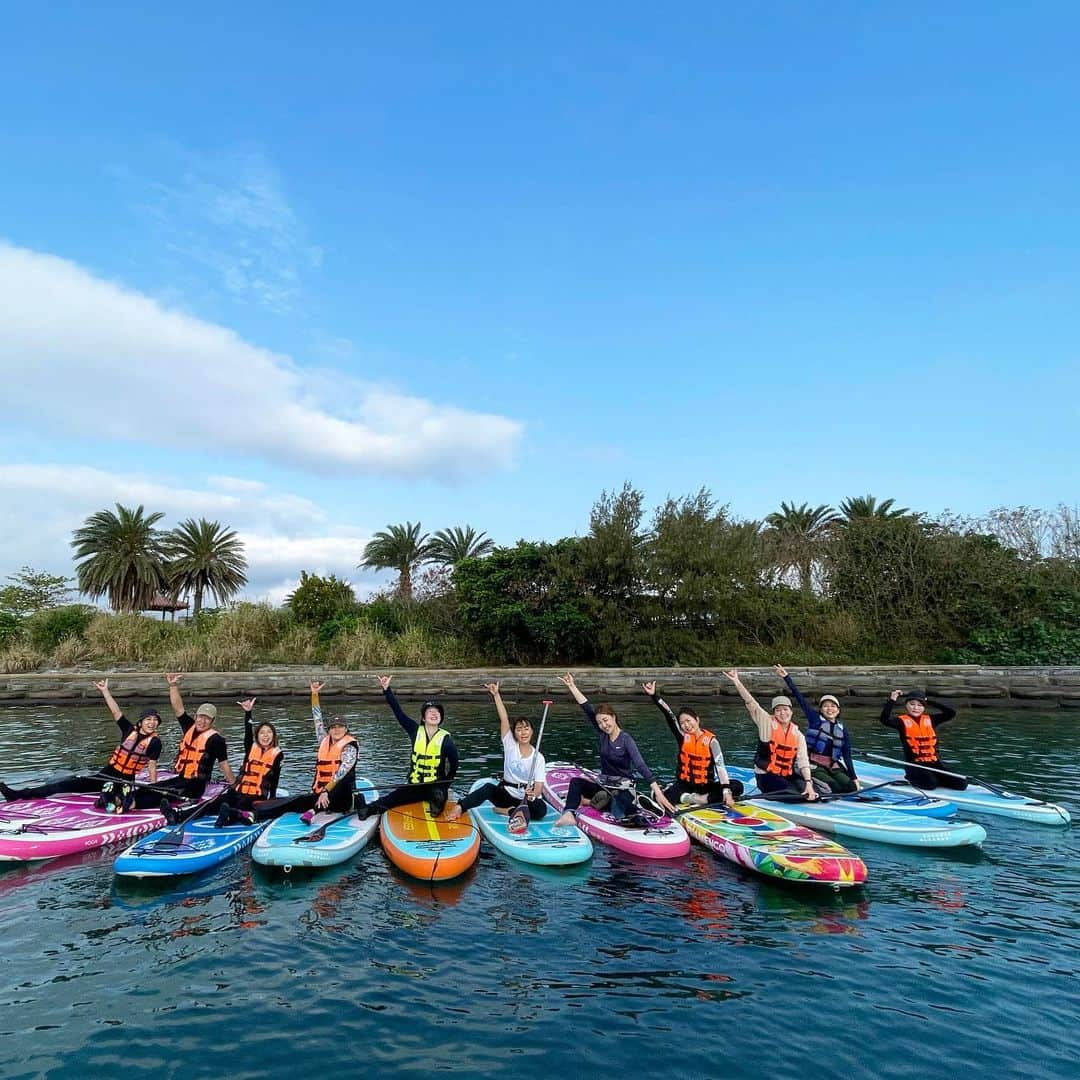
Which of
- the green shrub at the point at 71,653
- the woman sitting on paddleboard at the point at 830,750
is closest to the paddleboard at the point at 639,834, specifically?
the woman sitting on paddleboard at the point at 830,750

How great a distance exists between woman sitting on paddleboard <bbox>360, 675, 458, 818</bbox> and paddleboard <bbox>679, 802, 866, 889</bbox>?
3.27 m

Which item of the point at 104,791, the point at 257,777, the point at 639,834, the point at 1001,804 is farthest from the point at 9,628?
the point at 1001,804

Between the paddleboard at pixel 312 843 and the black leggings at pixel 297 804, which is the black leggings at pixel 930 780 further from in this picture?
the black leggings at pixel 297 804

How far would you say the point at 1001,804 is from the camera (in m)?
11.0

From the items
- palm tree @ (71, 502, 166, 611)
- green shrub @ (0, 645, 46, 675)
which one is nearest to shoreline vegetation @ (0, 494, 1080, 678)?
green shrub @ (0, 645, 46, 675)

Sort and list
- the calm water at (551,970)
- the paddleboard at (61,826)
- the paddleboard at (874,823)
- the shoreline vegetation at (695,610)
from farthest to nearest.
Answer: the shoreline vegetation at (695,610) → the paddleboard at (874,823) → the paddleboard at (61,826) → the calm water at (551,970)

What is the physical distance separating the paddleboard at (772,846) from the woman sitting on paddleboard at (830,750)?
243 centimetres

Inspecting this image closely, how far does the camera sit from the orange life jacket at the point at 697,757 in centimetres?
1084

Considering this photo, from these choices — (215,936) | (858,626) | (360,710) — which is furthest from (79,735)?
(858,626)

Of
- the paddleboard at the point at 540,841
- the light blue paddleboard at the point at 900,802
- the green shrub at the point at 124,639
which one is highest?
the green shrub at the point at 124,639

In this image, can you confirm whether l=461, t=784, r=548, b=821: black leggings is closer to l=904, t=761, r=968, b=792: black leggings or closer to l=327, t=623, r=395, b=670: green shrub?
l=904, t=761, r=968, b=792: black leggings

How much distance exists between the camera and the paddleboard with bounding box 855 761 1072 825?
10586 millimetres

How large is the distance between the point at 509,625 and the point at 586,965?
26.0 meters

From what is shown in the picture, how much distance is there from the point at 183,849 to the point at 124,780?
8.21 feet
